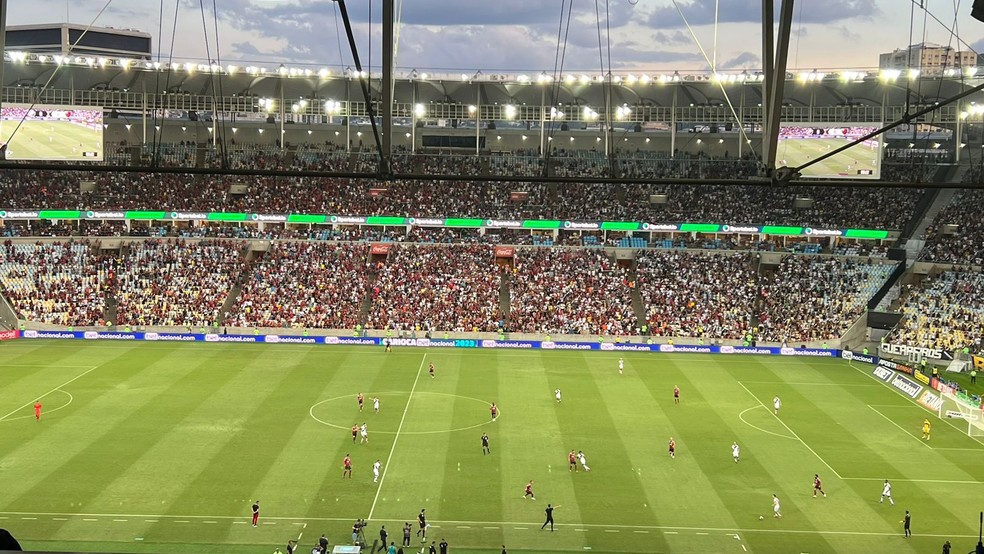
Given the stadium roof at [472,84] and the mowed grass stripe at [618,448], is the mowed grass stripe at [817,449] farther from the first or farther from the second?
the stadium roof at [472,84]

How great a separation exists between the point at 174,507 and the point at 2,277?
4071 centimetres

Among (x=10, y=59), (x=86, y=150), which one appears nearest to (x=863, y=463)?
(x=86, y=150)

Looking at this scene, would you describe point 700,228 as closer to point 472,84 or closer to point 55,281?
point 472,84

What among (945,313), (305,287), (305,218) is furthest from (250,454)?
(945,313)

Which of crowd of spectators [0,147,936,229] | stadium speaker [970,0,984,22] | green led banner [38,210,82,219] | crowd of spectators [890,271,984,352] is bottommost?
crowd of spectators [890,271,984,352]

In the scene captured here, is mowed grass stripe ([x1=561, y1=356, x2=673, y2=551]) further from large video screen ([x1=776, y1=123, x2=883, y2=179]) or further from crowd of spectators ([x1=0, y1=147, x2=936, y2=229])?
crowd of spectators ([x1=0, y1=147, x2=936, y2=229])

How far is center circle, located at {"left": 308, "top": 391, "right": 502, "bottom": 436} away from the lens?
125 feet

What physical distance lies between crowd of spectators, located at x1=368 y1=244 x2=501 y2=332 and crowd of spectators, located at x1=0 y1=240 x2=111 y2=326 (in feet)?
62.9

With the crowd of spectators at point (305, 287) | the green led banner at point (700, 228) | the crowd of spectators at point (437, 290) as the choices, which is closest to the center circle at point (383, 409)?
the crowd of spectators at point (437, 290)

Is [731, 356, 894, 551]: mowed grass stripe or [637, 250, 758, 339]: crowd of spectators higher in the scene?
[637, 250, 758, 339]: crowd of spectators

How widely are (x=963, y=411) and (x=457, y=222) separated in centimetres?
3741

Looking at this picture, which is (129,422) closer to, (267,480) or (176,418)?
(176,418)

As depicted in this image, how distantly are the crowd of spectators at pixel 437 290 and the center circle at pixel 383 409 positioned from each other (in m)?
15.9

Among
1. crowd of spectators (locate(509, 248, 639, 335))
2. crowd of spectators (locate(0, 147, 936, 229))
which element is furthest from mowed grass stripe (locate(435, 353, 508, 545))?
crowd of spectators (locate(0, 147, 936, 229))
